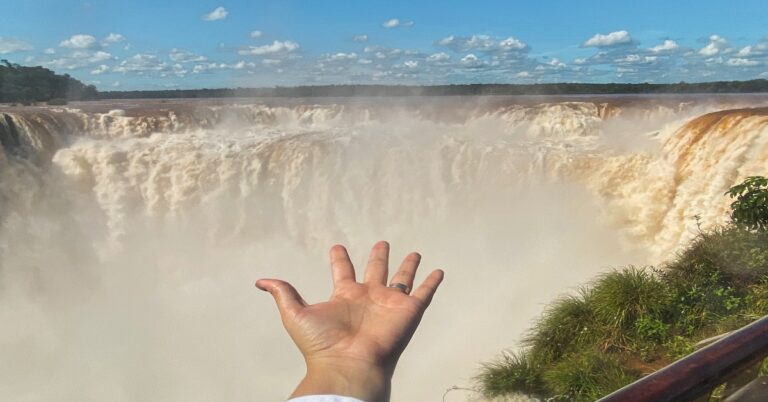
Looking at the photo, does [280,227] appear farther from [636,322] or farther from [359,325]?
[359,325]

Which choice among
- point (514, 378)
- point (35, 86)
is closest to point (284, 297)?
point (514, 378)

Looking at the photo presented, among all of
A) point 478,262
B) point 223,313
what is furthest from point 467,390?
point 223,313

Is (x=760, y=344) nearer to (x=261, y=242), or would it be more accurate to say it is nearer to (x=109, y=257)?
(x=261, y=242)

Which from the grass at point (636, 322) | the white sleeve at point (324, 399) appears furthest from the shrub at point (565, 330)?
the white sleeve at point (324, 399)

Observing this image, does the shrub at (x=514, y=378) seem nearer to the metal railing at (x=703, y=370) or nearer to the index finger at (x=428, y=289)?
the index finger at (x=428, y=289)

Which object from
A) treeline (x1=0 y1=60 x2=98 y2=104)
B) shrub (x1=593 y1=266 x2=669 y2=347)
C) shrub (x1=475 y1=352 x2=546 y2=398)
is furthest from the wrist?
treeline (x1=0 y1=60 x2=98 y2=104)

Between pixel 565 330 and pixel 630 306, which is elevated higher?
pixel 630 306

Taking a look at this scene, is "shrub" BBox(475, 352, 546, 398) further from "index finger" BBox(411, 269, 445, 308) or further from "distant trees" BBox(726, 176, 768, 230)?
"index finger" BBox(411, 269, 445, 308)
